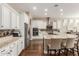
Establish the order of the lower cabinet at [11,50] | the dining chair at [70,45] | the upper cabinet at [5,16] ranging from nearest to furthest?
the lower cabinet at [11,50] < the upper cabinet at [5,16] < the dining chair at [70,45]

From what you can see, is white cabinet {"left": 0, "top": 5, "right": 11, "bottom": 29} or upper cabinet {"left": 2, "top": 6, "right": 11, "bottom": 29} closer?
white cabinet {"left": 0, "top": 5, "right": 11, "bottom": 29}

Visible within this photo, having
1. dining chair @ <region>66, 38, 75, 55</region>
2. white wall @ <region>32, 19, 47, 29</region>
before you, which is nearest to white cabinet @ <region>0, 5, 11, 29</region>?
white wall @ <region>32, 19, 47, 29</region>

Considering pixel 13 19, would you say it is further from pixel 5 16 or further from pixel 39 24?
pixel 39 24

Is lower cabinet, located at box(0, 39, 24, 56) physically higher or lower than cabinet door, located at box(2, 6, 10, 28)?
lower

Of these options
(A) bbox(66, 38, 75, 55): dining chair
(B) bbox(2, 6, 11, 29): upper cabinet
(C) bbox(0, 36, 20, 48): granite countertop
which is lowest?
(A) bbox(66, 38, 75, 55): dining chair

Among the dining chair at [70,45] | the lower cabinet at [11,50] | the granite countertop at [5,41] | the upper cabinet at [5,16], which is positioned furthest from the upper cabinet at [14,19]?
the dining chair at [70,45]

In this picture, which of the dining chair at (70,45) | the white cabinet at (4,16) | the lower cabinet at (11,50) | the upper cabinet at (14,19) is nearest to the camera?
the lower cabinet at (11,50)

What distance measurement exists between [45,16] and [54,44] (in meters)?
1.18

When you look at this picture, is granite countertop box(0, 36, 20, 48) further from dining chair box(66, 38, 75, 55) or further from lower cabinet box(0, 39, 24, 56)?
dining chair box(66, 38, 75, 55)

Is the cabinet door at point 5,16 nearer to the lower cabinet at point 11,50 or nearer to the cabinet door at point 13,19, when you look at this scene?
the cabinet door at point 13,19

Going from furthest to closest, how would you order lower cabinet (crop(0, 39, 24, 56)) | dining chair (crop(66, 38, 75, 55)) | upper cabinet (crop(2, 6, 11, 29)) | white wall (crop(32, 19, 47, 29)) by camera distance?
1. dining chair (crop(66, 38, 75, 55))
2. white wall (crop(32, 19, 47, 29))
3. upper cabinet (crop(2, 6, 11, 29))
4. lower cabinet (crop(0, 39, 24, 56))

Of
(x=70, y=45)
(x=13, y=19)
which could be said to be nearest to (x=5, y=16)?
(x=13, y=19)

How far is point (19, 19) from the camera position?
150 inches

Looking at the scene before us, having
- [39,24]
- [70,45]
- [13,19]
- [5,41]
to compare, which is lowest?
[70,45]
